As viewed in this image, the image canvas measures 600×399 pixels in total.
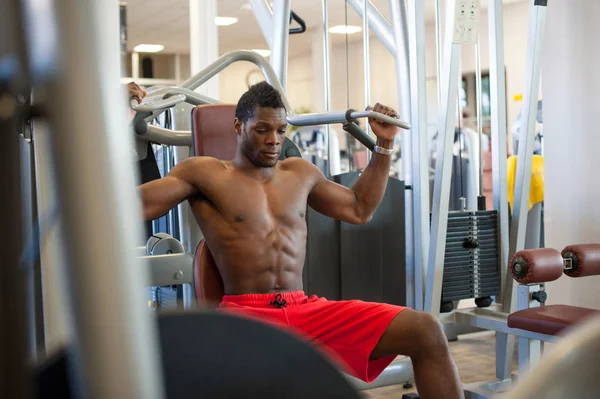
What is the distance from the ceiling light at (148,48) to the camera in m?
12.1

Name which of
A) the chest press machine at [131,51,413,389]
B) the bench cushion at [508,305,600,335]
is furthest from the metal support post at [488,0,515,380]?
the chest press machine at [131,51,413,389]

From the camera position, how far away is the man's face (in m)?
2.44

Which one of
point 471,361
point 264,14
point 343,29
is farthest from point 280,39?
point 343,29

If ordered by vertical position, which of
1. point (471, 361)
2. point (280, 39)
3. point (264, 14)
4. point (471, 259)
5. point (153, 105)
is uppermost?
point (264, 14)

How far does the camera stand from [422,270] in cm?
318

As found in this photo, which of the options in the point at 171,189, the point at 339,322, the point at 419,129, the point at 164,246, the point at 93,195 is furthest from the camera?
the point at 419,129

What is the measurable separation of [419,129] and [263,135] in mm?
958

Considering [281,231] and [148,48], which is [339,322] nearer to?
[281,231]

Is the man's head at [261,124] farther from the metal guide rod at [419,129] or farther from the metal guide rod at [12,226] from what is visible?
the metal guide rod at [12,226]

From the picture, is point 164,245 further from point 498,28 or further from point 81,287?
point 81,287

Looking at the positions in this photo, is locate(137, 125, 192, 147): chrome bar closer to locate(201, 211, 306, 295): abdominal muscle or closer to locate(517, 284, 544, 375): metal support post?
locate(201, 211, 306, 295): abdominal muscle

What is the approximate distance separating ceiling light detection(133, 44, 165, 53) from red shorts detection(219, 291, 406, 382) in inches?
411

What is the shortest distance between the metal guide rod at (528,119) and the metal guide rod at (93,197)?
126 inches

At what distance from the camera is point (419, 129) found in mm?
3148
